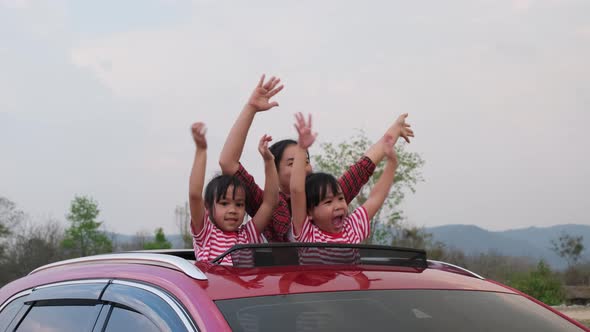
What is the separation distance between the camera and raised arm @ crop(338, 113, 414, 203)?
199 inches

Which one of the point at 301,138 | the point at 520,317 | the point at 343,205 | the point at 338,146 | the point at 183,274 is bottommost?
the point at 520,317

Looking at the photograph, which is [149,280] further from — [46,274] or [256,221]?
[256,221]

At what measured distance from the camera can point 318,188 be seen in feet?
14.8

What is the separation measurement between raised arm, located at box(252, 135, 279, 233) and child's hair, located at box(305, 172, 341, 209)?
0.23m

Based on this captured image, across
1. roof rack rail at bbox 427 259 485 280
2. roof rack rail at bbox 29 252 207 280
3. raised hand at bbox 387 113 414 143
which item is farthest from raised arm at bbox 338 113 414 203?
roof rack rail at bbox 29 252 207 280

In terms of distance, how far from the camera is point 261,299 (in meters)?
2.65

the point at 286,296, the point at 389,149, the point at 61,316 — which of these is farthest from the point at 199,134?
the point at 286,296

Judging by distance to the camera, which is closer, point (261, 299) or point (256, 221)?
point (261, 299)

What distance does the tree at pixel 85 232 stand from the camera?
137 ft

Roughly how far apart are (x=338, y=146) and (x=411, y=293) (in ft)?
72.8

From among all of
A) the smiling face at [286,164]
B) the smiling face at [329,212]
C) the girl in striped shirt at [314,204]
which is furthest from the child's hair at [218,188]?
the smiling face at [286,164]

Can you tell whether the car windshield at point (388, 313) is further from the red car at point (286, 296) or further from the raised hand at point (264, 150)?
the raised hand at point (264, 150)

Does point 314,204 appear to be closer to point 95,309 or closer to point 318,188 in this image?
point 318,188

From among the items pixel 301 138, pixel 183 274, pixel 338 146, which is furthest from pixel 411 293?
pixel 338 146
